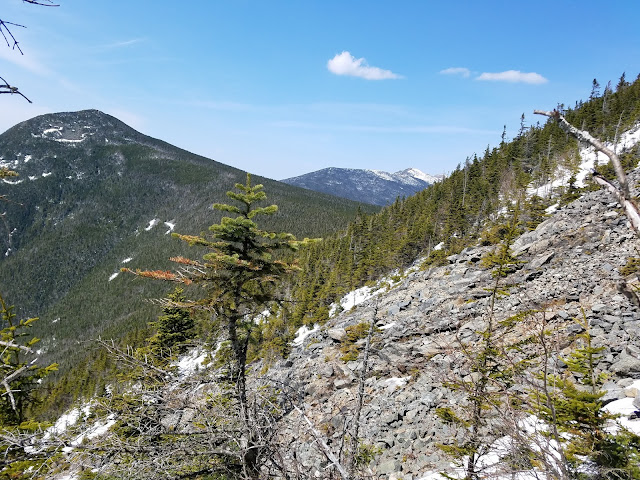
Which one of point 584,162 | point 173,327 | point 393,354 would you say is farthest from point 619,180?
point 584,162

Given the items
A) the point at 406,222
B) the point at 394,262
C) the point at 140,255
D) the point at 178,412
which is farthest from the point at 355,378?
the point at 140,255

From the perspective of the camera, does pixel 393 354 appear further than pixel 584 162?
No

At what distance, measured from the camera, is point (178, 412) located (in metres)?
4.95

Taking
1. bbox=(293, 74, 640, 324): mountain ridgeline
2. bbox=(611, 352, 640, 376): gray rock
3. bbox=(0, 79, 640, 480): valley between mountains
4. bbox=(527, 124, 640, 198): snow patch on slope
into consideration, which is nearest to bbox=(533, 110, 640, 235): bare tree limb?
bbox=(0, 79, 640, 480): valley between mountains

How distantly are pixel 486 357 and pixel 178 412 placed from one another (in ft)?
22.4

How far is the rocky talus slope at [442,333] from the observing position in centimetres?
1087

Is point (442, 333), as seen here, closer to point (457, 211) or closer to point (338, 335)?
point (338, 335)

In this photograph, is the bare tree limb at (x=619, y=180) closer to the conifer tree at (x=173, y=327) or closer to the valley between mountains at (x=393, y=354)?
the valley between mountains at (x=393, y=354)

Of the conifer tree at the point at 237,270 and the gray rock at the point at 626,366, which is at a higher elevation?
the conifer tree at the point at 237,270

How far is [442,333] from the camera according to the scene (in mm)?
19109

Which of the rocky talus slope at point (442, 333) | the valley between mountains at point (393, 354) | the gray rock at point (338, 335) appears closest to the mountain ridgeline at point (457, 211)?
the valley between mountains at point (393, 354)

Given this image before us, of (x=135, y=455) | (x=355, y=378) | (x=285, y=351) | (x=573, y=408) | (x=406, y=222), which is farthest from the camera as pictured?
(x=406, y=222)

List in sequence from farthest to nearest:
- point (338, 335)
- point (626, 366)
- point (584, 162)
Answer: point (584, 162) < point (338, 335) < point (626, 366)

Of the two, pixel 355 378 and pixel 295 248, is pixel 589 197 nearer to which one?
pixel 355 378
